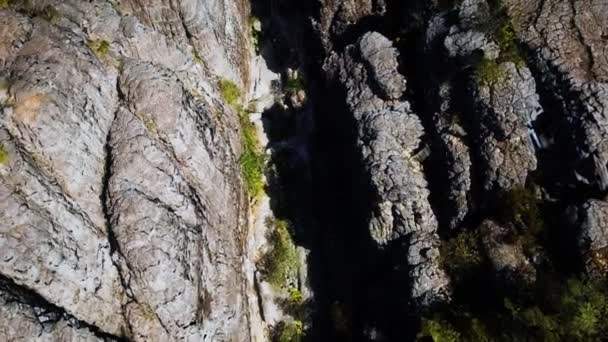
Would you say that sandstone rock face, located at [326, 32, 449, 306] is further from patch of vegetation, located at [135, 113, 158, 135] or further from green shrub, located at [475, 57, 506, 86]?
patch of vegetation, located at [135, 113, 158, 135]

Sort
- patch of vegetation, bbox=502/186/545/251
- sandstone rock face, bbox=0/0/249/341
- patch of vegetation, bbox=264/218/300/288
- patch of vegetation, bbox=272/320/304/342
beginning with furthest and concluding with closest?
patch of vegetation, bbox=264/218/300/288 → patch of vegetation, bbox=272/320/304/342 → patch of vegetation, bbox=502/186/545/251 → sandstone rock face, bbox=0/0/249/341

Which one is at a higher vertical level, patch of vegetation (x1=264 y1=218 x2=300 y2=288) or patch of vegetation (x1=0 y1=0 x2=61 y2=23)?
patch of vegetation (x1=0 y1=0 x2=61 y2=23)

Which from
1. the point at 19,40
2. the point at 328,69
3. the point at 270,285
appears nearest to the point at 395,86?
the point at 328,69

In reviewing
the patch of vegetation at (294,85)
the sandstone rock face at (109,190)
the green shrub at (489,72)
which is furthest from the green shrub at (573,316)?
the patch of vegetation at (294,85)

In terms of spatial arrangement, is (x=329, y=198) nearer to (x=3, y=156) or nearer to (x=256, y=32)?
(x=256, y=32)

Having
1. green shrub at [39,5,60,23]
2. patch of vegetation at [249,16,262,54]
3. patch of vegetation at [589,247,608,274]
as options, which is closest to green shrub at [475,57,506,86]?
patch of vegetation at [589,247,608,274]

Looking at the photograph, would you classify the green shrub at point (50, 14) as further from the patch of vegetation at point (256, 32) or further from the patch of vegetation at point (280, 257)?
the patch of vegetation at point (280, 257)
